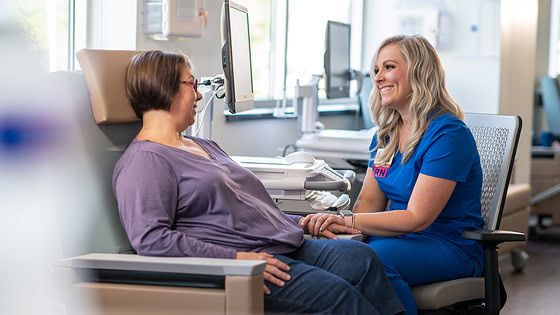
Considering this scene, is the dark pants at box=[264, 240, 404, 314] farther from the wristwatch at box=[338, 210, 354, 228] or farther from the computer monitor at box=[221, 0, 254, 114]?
the computer monitor at box=[221, 0, 254, 114]

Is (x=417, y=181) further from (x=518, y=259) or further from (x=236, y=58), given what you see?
(x=518, y=259)

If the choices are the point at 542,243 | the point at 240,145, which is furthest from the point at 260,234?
the point at 542,243

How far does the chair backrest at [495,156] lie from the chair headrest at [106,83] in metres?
1.14

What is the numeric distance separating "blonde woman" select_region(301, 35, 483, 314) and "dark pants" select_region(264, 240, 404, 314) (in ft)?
0.43

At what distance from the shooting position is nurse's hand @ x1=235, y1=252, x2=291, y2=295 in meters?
1.84

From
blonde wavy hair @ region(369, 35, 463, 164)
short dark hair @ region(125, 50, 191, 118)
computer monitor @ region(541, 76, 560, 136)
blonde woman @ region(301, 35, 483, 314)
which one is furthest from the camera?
computer monitor @ region(541, 76, 560, 136)

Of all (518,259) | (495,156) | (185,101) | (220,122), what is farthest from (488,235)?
(518,259)

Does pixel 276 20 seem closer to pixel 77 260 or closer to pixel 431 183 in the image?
pixel 431 183

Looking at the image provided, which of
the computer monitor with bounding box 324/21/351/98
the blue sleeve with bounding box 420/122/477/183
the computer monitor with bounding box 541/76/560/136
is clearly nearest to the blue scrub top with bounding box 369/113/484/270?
the blue sleeve with bounding box 420/122/477/183

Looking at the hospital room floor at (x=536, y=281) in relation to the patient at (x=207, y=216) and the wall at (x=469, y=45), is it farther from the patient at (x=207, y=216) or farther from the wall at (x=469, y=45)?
the patient at (x=207, y=216)

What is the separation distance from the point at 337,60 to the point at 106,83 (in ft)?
7.83

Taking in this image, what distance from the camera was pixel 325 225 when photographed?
2.24m

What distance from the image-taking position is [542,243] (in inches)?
224

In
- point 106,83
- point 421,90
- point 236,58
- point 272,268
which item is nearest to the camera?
point 272,268
